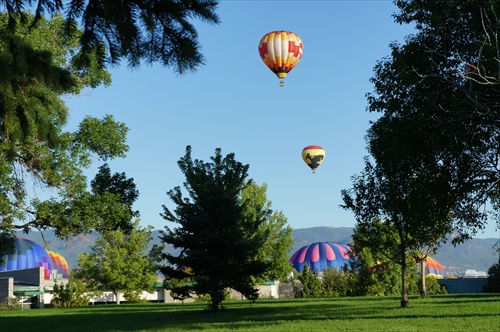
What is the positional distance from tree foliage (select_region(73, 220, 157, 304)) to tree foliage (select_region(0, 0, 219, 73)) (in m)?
50.0

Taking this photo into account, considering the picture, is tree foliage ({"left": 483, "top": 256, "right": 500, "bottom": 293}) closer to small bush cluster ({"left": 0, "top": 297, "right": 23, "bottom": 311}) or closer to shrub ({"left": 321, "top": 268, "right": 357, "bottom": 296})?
shrub ({"left": 321, "top": 268, "right": 357, "bottom": 296})

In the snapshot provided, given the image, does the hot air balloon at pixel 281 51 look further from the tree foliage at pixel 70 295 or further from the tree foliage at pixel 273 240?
the tree foliage at pixel 70 295

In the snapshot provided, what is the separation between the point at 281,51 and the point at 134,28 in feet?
155

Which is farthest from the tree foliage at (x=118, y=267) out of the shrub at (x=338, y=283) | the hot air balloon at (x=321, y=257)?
the hot air balloon at (x=321, y=257)

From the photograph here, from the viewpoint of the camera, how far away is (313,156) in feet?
255

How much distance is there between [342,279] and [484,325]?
44.3 meters

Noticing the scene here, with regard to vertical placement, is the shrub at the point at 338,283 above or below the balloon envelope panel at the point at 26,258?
below

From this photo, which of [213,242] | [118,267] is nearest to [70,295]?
[118,267]

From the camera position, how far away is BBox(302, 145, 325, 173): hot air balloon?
77.7 meters

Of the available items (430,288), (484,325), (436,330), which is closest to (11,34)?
(436,330)

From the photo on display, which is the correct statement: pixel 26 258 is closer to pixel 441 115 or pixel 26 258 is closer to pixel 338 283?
pixel 338 283

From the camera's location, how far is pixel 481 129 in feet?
66.7

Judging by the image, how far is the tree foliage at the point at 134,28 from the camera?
595cm

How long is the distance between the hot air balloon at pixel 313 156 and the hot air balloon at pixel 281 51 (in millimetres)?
25364
